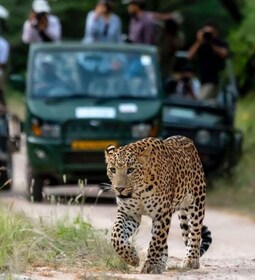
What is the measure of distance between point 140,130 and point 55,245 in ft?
24.7

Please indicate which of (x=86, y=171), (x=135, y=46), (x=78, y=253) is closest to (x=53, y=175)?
(x=86, y=171)

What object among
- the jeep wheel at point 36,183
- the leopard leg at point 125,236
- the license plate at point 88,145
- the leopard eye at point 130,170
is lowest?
the jeep wheel at point 36,183

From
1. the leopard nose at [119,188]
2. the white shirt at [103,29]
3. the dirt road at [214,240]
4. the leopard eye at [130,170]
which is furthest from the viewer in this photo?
the white shirt at [103,29]

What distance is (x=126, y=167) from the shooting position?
11.5m

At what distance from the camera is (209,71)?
2306 cm

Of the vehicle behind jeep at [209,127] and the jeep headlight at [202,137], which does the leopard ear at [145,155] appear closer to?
the vehicle behind jeep at [209,127]

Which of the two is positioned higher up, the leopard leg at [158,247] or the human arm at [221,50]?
the leopard leg at [158,247]

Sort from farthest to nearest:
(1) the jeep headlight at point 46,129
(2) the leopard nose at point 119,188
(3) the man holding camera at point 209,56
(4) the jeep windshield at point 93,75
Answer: (3) the man holding camera at point 209,56, (4) the jeep windshield at point 93,75, (1) the jeep headlight at point 46,129, (2) the leopard nose at point 119,188

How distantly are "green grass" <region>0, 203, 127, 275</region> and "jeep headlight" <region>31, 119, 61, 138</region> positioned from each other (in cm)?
674

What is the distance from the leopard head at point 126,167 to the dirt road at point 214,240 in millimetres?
626

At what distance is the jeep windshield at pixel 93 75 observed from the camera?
2016cm

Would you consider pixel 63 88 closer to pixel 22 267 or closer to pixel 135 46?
pixel 135 46

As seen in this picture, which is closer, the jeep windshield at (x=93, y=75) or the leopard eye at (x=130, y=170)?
the leopard eye at (x=130, y=170)

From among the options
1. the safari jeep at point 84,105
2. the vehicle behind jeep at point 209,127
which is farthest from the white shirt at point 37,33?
the vehicle behind jeep at point 209,127
